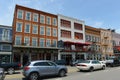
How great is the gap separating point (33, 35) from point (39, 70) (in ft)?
76.5

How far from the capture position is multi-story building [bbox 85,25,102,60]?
49.2 metres

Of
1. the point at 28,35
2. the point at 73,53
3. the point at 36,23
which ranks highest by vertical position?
the point at 36,23

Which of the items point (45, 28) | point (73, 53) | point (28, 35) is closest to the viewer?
point (28, 35)

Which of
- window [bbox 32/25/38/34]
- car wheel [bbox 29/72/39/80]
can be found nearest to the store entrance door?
window [bbox 32/25/38/34]

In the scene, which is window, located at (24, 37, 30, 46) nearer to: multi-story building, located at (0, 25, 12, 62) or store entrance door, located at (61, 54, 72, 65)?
multi-story building, located at (0, 25, 12, 62)

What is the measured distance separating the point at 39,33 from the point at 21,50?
21.7ft

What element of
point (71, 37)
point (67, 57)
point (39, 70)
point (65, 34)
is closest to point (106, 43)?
point (71, 37)

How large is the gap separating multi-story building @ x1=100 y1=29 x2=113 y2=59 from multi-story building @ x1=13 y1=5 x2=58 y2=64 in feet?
71.3

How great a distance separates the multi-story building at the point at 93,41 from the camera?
161ft

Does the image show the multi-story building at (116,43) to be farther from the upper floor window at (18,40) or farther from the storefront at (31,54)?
the upper floor window at (18,40)

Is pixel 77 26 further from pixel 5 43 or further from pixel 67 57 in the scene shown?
pixel 5 43

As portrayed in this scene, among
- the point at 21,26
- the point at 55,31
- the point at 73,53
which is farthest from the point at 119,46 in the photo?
the point at 21,26

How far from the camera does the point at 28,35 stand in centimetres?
3594

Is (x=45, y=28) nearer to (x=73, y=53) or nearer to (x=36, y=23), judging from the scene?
(x=36, y=23)
